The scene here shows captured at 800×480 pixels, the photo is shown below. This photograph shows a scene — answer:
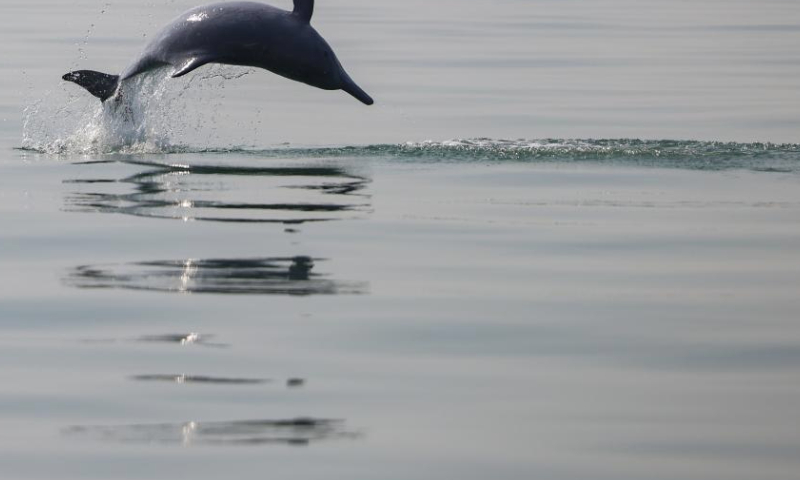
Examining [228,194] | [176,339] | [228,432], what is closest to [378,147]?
[228,194]

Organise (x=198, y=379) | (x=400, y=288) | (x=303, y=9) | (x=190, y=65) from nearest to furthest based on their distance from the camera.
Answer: (x=198, y=379), (x=400, y=288), (x=190, y=65), (x=303, y=9)

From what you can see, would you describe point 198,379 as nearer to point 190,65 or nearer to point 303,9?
point 190,65

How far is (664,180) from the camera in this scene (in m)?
15.5

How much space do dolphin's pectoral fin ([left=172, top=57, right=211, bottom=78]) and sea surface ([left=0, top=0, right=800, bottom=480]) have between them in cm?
91

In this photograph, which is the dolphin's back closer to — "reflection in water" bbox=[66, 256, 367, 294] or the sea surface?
the sea surface

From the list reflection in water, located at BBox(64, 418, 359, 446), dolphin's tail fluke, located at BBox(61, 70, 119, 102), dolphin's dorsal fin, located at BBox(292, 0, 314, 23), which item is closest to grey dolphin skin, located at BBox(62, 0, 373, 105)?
dolphin's dorsal fin, located at BBox(292, 0, 314, 23)

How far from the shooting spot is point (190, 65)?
16031mm

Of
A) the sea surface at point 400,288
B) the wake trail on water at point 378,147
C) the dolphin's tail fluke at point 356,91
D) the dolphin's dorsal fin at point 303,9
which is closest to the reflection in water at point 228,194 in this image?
the sea surface at point 400,288

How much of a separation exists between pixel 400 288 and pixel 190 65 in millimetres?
5595

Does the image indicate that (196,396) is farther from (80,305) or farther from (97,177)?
(97,177)

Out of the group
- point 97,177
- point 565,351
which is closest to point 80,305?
point 565,351

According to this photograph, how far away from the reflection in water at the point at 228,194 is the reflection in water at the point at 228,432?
531 centimetres

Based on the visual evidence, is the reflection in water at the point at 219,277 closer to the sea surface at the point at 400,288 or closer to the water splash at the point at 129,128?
the sea surface at the point at 400,288

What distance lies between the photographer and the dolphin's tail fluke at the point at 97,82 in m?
17.5
